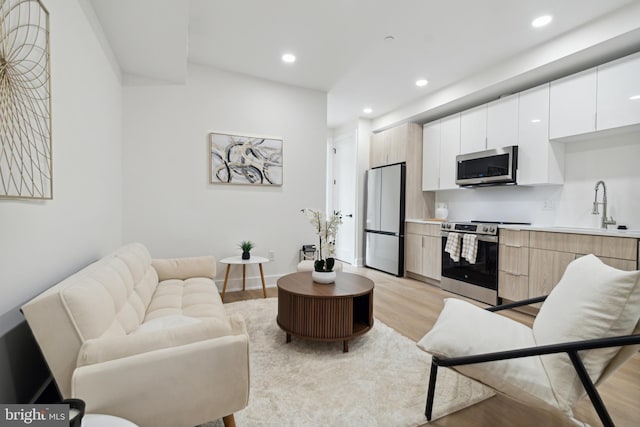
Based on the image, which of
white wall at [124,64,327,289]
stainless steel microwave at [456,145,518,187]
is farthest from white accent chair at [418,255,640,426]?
white wall at [124,64,327,289]

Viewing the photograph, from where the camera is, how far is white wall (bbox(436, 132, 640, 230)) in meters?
2.70

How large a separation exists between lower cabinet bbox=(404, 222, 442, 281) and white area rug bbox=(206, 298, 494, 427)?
6.25 feet

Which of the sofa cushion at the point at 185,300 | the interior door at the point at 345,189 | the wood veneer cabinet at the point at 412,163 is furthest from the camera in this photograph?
the interior door at the point at 345,189

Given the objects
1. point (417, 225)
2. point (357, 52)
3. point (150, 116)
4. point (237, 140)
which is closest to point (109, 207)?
point (150, 116)

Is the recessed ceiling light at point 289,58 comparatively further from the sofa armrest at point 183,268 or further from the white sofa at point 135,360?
the white sofa at point 135,360

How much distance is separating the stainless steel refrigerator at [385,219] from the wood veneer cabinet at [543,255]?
1525 mm

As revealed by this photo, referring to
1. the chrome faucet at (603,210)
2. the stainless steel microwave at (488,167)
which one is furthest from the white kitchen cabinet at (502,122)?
the chrome faucet at (603,210)

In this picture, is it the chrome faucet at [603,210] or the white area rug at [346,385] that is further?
the chrome faucet at [603,210]

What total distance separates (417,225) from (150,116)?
12.2ft

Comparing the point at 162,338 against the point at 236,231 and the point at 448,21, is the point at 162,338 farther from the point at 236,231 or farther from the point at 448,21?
the point at 448,21

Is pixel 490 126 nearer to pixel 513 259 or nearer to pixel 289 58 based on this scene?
pixel 513 259

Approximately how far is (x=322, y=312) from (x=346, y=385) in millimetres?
502

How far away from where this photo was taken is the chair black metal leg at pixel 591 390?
107 centimetres

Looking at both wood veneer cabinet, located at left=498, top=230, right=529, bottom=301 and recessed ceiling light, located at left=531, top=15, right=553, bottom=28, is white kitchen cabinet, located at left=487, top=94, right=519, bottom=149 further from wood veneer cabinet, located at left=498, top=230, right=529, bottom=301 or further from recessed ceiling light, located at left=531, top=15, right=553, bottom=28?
wood veneer cabinet, located at left=498, top=230, right=529, bottom=301
